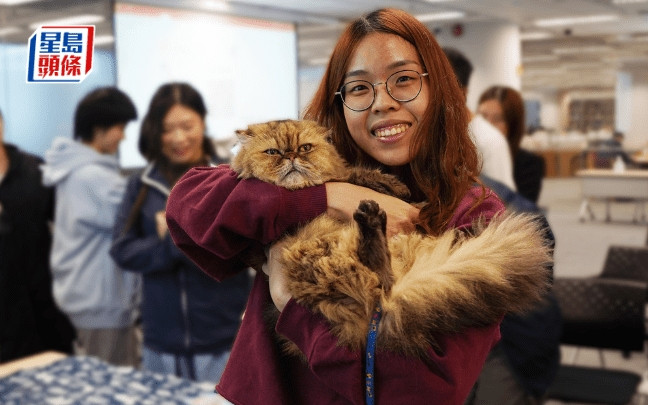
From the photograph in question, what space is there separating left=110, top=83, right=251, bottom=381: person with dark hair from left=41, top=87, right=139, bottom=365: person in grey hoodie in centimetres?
39

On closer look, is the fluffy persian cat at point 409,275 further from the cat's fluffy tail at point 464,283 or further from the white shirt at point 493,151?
the white shirt at point 493,151

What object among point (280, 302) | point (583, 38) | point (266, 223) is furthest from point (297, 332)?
point (583, 38)

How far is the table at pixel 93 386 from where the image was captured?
221 centimetres

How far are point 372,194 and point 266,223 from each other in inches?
8.3

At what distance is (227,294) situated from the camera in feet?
9.09

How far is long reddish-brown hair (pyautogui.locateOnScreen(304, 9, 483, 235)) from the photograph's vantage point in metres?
1.19

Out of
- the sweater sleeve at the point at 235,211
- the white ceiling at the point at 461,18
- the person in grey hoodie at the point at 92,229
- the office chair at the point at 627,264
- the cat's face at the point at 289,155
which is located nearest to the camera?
the sweater sleeve at the point at 235,211

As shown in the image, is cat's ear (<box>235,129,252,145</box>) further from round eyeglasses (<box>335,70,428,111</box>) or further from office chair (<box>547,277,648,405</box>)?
office chair (<box>547,277,648,405</box>)

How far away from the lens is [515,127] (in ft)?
12.6

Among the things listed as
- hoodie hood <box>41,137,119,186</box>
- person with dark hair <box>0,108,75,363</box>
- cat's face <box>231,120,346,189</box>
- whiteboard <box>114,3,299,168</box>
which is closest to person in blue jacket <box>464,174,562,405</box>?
cat's face <box>231,120,346,189</box>

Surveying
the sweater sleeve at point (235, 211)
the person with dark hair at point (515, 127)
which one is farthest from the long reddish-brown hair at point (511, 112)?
the sweater sleeve at point (235, 211)

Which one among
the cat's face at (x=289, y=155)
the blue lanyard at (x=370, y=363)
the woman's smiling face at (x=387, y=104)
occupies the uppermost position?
the woman's smiling face at (x=387, y=104)

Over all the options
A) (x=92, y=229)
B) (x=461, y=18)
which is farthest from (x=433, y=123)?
(x=461, y=18)

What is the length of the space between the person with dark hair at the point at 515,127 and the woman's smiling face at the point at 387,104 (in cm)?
274
